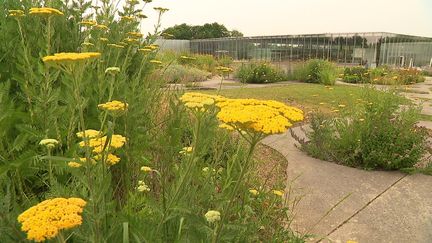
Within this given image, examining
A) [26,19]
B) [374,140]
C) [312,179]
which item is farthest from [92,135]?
[374,140]

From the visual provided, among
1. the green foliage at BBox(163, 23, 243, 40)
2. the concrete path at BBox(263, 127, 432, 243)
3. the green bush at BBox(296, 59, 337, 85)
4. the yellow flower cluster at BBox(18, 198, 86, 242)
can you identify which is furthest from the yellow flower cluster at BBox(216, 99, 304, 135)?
the green foliage at BBox(163, 23, 243, 40)

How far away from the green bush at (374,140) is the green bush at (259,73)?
10880 mm

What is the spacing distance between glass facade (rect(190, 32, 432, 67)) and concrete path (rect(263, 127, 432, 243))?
19.9 m

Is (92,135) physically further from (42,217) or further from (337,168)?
(337,168)

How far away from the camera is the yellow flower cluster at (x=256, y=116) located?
1.14 metres

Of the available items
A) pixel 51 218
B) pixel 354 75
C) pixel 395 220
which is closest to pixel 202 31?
pixel 354 75

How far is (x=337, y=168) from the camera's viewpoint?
13.7ft

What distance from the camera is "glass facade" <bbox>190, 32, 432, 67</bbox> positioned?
886 inches

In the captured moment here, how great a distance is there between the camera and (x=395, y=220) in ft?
9.72

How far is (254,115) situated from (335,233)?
194 cm

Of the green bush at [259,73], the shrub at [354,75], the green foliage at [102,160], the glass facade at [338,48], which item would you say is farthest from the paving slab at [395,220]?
the glass facade at [338,48]

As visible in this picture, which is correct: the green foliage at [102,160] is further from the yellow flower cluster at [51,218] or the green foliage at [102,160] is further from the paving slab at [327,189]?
the paving slab at [327,189]

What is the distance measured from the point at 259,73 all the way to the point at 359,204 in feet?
42.4

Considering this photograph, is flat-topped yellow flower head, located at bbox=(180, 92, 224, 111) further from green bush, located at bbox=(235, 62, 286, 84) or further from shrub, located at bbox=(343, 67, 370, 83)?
shrub, located at bbox=(343, 67, 370, 83)
